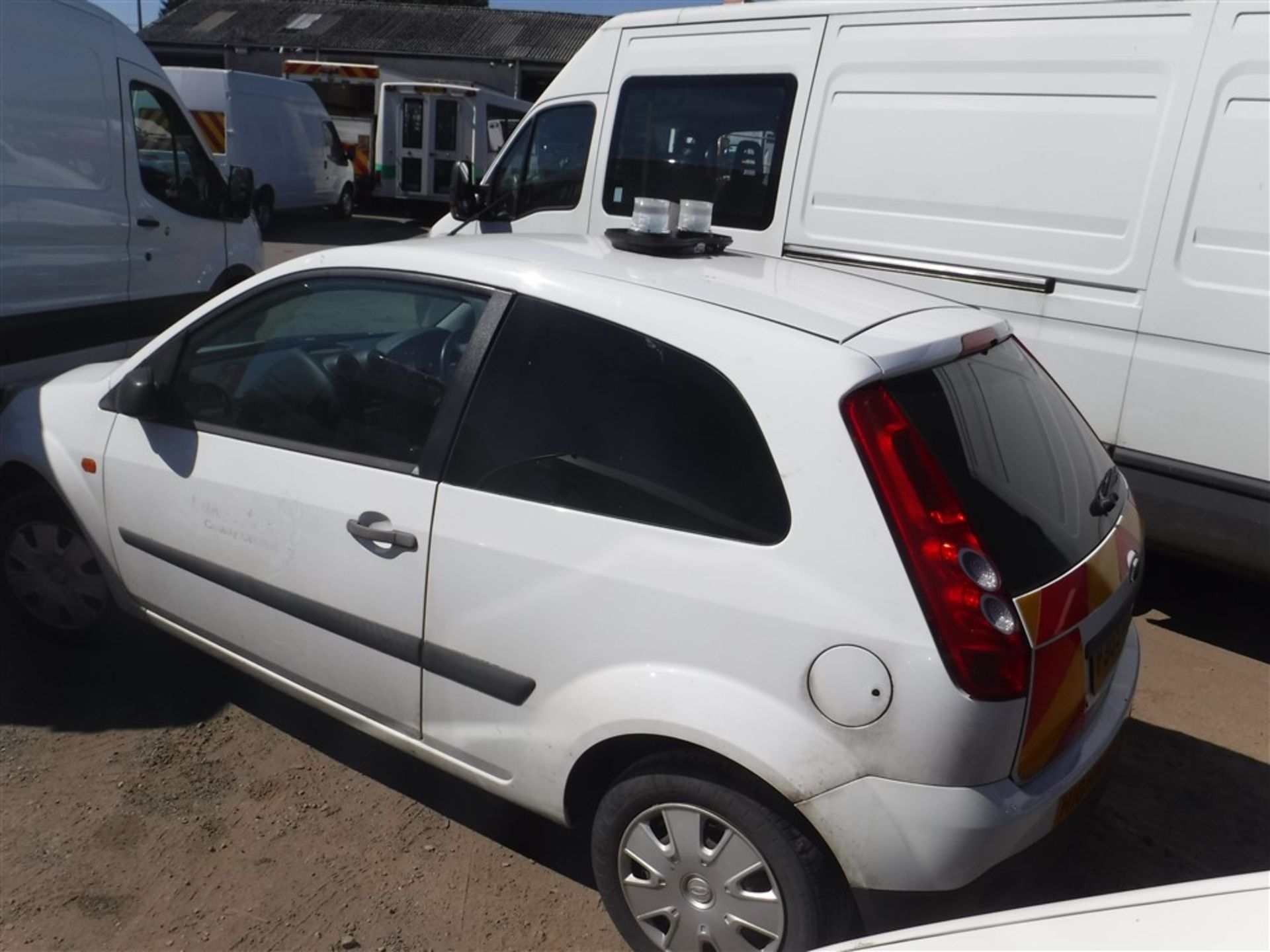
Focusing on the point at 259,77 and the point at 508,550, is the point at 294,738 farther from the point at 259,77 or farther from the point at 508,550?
the point at 259,77

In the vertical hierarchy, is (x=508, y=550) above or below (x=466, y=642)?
above

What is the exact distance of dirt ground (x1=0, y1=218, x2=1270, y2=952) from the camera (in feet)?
8.76

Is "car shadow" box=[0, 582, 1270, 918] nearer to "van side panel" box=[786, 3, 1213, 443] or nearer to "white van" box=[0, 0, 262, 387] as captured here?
"van side panel" box=[786, 3, 1213, 443]

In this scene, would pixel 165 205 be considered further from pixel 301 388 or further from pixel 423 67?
pixel 423 67

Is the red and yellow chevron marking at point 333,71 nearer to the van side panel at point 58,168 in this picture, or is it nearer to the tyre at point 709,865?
the van side panel at point 58,168

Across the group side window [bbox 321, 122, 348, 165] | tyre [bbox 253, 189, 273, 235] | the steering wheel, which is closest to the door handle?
the steering wheel

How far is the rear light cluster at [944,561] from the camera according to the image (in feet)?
6.63

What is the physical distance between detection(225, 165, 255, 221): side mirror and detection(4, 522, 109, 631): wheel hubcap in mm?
3640

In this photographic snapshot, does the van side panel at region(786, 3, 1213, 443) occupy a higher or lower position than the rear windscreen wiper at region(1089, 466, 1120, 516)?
higher

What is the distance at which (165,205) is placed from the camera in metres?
6.16

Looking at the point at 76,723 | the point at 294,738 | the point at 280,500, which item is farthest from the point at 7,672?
the point at 280,500

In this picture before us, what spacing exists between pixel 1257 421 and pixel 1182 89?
1.28m

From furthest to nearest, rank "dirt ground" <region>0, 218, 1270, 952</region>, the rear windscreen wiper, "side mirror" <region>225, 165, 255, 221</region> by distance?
1. "side mirror" <region>225, 165, 255, 221</region>
2. "dirt ground" <region>0, 218, 1270, 952</region>
3. the rear windscreen wiper

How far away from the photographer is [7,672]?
12.0ft
